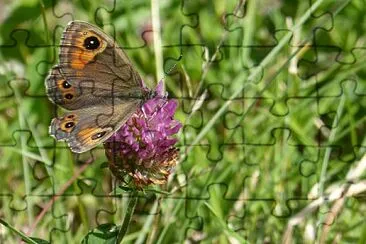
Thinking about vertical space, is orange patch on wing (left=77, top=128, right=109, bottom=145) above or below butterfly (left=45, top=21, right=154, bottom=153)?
below

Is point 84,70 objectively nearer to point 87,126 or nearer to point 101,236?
point 87,126

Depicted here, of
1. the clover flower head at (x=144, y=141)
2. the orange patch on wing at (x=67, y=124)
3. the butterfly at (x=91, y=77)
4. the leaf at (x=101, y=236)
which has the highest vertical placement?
the butterfly at (x=91, y=77)

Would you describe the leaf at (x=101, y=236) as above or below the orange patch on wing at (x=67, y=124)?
below

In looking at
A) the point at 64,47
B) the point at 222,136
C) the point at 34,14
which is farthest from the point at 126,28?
the point at 64,47
